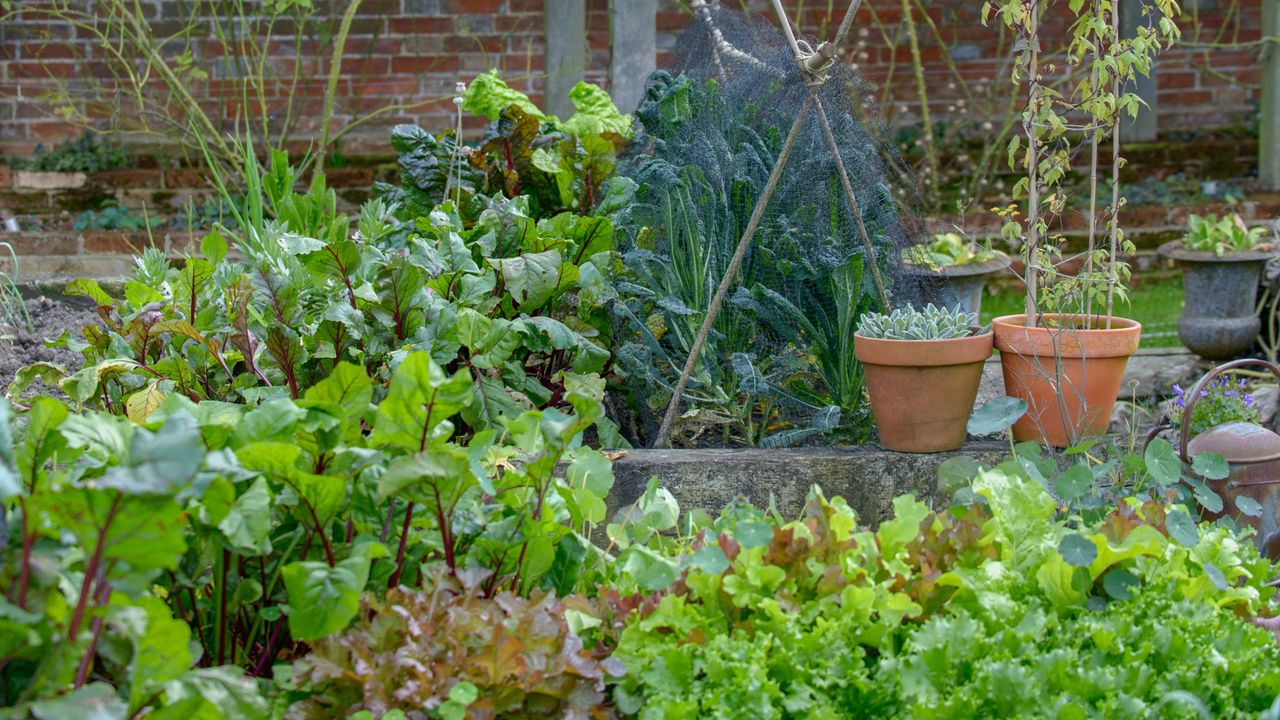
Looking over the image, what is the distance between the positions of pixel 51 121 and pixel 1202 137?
6.62 m

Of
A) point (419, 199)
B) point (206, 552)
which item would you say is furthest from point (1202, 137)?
point (206, 552)

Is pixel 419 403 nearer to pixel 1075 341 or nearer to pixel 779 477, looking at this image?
pixel 779 477

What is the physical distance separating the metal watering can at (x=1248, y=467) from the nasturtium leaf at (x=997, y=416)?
31cm

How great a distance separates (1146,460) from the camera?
2.24 m

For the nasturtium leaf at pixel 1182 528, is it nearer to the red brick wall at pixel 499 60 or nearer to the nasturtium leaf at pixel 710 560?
the nasturtium leaf at pixel 710 560

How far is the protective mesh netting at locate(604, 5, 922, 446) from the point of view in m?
2.89

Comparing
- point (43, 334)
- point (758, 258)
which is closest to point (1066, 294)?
point (758, 258)

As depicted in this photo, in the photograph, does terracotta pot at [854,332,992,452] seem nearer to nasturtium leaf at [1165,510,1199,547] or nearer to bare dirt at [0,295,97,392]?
nasturtium leaf at [1165,510,1199,547]

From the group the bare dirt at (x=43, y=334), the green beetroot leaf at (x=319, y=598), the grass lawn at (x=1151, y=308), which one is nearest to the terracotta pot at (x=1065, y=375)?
the green beetroot leaf at (x=319, y=598)

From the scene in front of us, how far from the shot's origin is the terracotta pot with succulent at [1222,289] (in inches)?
205

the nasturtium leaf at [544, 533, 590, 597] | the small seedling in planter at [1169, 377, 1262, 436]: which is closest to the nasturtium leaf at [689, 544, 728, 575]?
the nasturtium leaf at [544, 533, 590, 597]

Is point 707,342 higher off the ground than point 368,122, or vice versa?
point 368,122

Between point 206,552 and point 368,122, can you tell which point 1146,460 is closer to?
point 206,552

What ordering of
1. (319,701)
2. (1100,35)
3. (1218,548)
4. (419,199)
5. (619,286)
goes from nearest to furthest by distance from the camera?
(319,701) < (1218,548) < (1100,35) < (619,286) < (419,199)
